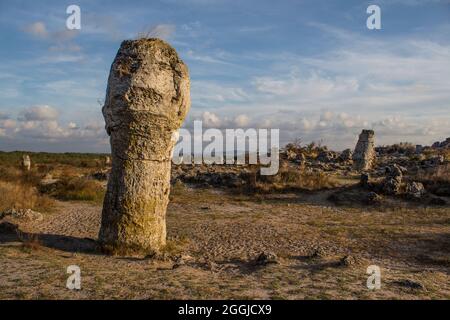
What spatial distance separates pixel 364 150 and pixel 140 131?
726 inches

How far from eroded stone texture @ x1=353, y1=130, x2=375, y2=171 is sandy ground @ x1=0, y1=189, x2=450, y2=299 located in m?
10.7

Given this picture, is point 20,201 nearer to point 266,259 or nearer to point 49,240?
point 49,240

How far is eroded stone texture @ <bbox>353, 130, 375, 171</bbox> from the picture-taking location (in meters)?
23.3

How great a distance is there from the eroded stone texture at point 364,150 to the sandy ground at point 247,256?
423 inches

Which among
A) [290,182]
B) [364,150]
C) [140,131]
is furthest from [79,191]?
[364,150]

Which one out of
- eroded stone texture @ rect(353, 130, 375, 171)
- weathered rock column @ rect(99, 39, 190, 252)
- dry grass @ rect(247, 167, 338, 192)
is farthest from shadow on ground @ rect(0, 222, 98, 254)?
eroded stone texture @ rect(353, 130, 375, 171)

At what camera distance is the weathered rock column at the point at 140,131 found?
7.18 metres

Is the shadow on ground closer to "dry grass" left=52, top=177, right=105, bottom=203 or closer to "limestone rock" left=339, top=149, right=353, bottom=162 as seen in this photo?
"dry grass" left=52, top=177, right=105, bottom=203

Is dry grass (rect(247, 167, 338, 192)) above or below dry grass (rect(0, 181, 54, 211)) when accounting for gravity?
above
